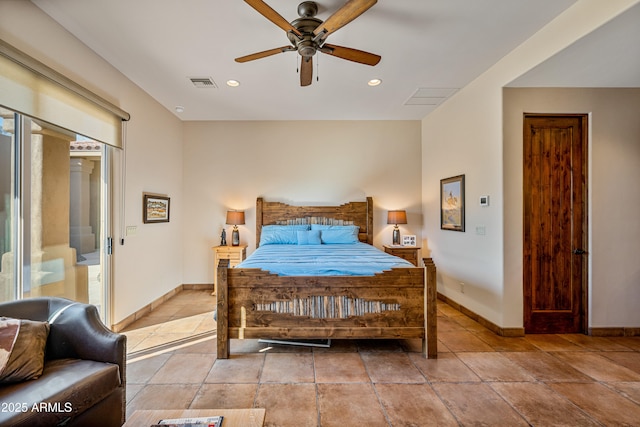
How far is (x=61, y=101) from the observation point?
8.05 feet

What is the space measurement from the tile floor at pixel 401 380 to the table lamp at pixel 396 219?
1.99m

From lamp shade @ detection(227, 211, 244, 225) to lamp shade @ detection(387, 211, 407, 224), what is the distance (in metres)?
2.54

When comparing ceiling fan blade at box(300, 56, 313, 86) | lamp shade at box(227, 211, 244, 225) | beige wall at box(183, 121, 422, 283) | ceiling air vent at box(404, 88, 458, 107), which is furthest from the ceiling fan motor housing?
lamp shade at box(227, 211, 244, 225)

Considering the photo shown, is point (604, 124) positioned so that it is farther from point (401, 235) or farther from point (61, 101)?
point (61, 101)

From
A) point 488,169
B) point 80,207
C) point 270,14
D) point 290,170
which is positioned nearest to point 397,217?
point 488,169

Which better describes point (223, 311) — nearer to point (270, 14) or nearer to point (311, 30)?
point (270, 14)

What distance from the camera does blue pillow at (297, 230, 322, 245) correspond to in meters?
4.49

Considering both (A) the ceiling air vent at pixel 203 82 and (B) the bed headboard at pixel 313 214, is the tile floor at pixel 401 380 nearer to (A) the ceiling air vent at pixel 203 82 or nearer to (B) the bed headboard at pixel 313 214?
(B) the bed headboard at pixel 313 214

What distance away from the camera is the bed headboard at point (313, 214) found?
496 centimetres

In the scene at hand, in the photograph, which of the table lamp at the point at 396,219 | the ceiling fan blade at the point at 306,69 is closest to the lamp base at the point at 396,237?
the table lamp at the point at 396,219

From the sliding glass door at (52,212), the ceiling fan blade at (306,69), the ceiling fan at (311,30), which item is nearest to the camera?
the ceiling fan at (311,30)

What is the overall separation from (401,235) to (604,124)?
9.63 feet

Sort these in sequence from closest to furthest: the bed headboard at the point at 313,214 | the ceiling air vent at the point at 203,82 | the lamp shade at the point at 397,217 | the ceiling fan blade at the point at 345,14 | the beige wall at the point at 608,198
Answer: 1. the ceiling fan blade at the point at 345,14
2. the beige wall at the point at 608,198
3. the ceiling air vent at the point at 203,82
4. the lamp shade at the point at 397,217
5. the bed headboard at the point at 313,214

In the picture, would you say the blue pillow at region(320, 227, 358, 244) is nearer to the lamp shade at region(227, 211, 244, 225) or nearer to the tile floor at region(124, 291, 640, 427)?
the lamp shade at region(227, 211, 244, 225)
